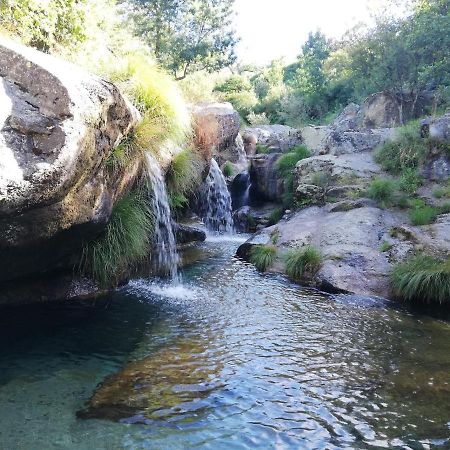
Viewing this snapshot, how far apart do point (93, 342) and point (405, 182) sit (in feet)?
27.6

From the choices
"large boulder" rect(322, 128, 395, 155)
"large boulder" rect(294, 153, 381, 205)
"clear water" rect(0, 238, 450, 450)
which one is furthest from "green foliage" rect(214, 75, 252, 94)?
"clear water" rect(0, 238, 450, 450)

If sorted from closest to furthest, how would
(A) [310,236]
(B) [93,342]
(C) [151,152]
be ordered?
1. (B) [93,342]
2. (C) [151,152]
3. (A) [310,236]

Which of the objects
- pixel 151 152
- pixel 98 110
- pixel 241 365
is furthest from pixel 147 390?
pixel 151 152

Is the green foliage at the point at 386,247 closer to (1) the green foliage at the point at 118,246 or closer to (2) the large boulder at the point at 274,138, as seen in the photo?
(1) the green foliage at the point at 118,246

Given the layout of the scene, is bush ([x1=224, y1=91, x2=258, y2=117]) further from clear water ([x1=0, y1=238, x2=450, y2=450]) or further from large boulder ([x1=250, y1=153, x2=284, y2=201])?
clear water ([x1=0, y1=238, x2=450, y2=450])

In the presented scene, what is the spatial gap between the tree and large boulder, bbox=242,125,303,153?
531 centimetres

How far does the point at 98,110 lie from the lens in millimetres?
4887

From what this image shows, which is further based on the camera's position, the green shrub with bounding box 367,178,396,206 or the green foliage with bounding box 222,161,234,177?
the green foliage with bounding box 222,161,234,177

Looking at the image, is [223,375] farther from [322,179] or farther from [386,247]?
[322,179]

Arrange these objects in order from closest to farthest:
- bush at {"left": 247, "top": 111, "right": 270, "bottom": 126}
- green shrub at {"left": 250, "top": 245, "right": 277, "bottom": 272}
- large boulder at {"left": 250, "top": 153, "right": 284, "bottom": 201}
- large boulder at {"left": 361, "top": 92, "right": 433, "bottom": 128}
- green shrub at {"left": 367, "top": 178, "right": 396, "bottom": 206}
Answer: green shrub at {"left": 250, "top": 245, "right": 277, "bottom": 272} → green shrub at {"left": 367, "top": 178, "right": 396, "bottom": 206} → large boulder at {"left": 250, "top": 153, "right": 284, "bottom": 201} → large boulder at {"left": 361, "top": 92, "right": 433, "bottom": 128} → bush at {"left": 247, "top": 111, "right": 270, "bottom": 126}

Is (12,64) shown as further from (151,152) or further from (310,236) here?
(310,236)

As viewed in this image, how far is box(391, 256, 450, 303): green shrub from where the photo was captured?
693cm

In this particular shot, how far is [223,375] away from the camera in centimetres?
452

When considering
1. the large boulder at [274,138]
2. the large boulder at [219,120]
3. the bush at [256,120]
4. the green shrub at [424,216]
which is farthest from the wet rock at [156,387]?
the bush at [256,120]
